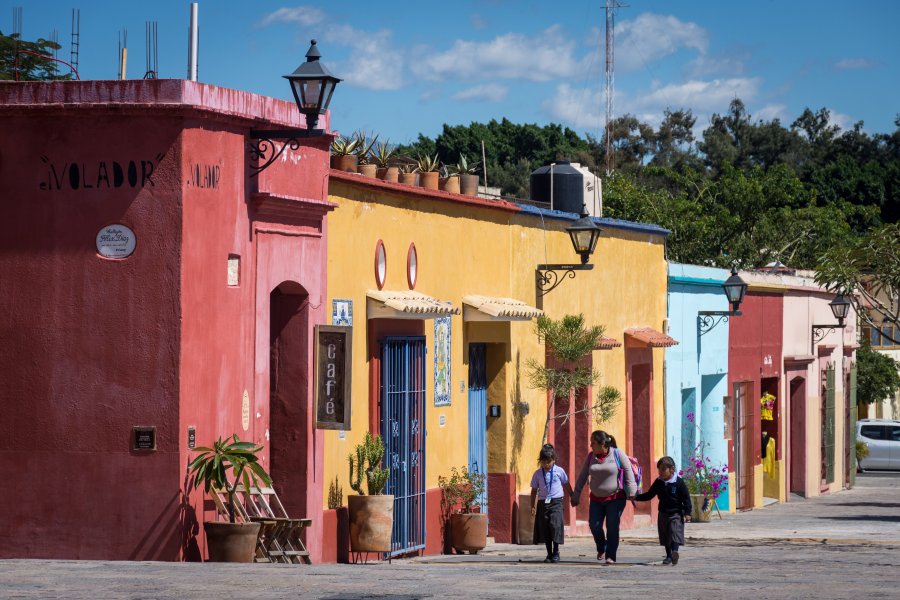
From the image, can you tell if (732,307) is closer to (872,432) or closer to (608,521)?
(608,521)

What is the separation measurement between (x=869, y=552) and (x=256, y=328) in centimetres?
801

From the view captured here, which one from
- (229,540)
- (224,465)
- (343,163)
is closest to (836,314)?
(343,163)

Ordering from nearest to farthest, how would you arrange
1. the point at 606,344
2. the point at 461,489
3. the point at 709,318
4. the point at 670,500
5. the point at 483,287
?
the point at 670,500
the point at 461,489
the point at 483,287
the point at 606,344
the point at 709,318

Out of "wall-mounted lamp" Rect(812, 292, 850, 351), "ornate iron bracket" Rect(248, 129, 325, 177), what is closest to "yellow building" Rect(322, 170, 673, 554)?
"ornate iron bracket" Rect(248, 129, 325, 177)

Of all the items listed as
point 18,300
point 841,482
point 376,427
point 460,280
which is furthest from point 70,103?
point 841,482

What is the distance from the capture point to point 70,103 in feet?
42.2

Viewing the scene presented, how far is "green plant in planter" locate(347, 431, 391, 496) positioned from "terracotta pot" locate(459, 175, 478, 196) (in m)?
4.58

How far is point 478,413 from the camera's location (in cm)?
2003

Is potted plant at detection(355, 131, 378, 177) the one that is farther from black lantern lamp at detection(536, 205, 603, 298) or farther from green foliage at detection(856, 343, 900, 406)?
green foliage at detection(856, 343, 900, 406)

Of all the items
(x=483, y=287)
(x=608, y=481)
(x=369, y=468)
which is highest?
(x=483, y=287)

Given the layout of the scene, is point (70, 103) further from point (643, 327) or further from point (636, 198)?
point (636, 198)

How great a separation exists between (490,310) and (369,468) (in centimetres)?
361

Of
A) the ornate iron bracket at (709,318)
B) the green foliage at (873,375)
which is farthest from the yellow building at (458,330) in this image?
the green foliage at (873,375)

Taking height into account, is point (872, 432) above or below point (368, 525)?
above
